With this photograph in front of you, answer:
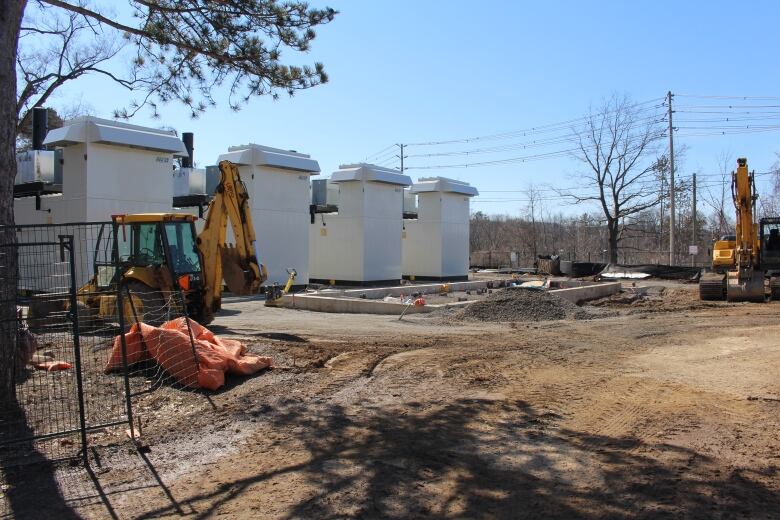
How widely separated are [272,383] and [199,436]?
1.91m

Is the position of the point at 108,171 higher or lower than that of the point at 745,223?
higher

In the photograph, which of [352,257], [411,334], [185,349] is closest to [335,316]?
[411,334]

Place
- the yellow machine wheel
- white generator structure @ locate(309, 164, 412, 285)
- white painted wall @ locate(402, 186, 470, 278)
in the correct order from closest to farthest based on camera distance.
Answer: the yellow machine wheel → white generator structure @ locate(309, 164, 412, 285) → white painted wall @ locate(402, 186, 470, 278)

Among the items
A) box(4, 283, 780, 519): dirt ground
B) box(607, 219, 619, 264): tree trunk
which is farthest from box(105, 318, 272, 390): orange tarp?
box(607, 219, 619, 264): tree trunk

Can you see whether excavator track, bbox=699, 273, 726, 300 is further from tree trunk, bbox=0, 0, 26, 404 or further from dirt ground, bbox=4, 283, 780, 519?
tree trunk, bbox=0, 0, 26, 404

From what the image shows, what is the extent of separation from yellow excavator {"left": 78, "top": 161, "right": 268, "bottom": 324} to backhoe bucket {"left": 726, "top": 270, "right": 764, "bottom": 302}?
51.2 ft

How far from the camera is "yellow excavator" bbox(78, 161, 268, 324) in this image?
41.3 feet

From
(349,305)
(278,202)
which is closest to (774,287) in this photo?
(349,305)

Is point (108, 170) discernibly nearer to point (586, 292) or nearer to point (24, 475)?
point (24, 475)

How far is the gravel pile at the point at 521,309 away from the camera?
16.3m

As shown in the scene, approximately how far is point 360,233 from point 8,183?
2142 centimetres

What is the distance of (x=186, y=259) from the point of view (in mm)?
13086

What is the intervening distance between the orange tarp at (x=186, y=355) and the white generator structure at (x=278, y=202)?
14.8m

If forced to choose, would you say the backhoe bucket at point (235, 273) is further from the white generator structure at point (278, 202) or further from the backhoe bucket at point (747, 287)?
the backhoe bucket at point (747, 287)
